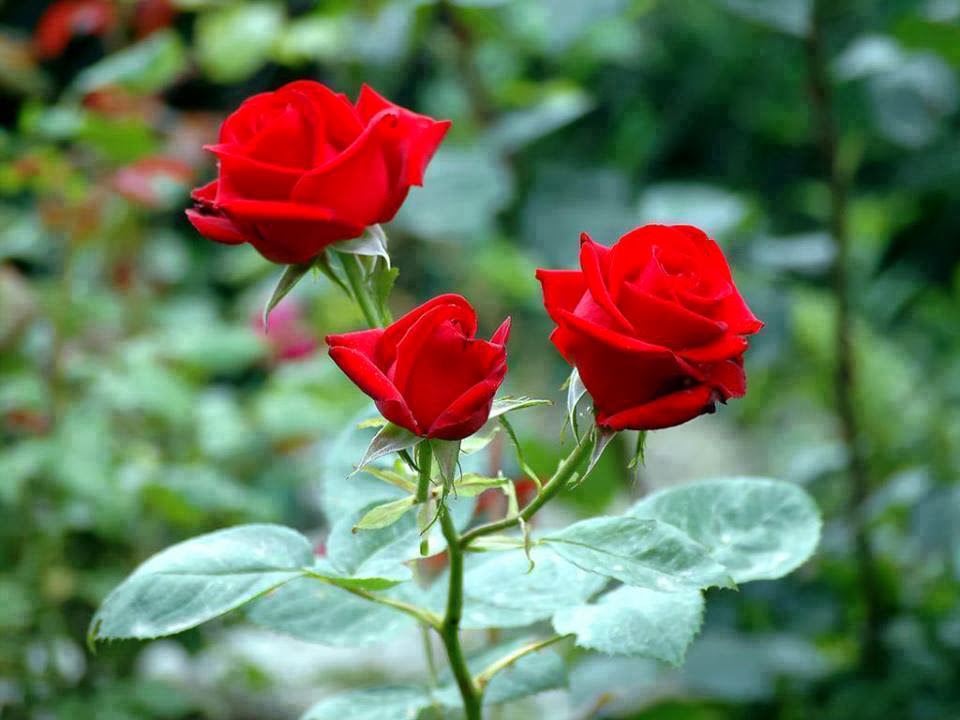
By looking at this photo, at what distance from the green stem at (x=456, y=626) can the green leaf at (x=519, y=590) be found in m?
0.03

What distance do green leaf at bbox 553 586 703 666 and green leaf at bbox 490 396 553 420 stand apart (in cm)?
9

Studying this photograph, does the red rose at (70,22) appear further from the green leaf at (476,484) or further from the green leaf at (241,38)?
the green leaf at (476,484)

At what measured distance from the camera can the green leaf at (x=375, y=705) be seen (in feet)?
1.48

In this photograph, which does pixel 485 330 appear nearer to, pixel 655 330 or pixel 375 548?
pixel 375 548

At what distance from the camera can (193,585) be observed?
1.30 feet

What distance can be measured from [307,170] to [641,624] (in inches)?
8.1

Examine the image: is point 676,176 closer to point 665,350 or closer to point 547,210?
point 547,210

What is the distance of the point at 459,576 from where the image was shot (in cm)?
41

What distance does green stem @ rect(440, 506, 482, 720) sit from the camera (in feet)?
1.30

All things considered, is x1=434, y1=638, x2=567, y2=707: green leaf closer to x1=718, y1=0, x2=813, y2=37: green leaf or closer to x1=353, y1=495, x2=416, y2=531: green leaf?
x1=353, y1=495, x2=416, y2=531: green leaf

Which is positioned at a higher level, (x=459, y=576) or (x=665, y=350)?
(x=665, y=350)

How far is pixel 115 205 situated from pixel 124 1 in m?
0.28

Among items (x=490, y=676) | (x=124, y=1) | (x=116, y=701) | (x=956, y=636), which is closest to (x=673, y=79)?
(x=124, y=1)

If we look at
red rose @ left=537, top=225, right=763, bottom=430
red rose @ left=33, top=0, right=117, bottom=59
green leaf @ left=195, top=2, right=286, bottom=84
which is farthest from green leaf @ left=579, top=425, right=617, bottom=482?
red rose @ left=33, top=0, right=117, bottom=59
